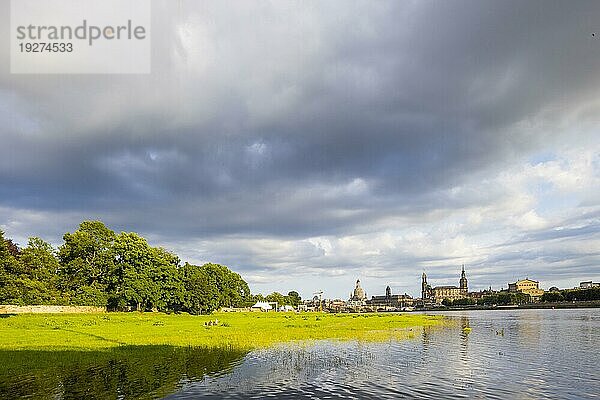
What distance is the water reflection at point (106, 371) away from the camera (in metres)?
34.5

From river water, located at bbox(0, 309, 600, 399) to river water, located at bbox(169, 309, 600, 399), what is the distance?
3.5 inches

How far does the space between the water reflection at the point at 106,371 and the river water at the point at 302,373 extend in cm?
8

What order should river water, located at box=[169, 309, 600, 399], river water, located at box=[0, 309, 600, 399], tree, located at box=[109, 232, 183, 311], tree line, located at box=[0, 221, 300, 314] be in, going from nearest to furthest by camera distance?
river water, located at box=[0, 309, 600, 399] → river water, located at box=[169, 309, 600, 399] → tree line, located at box=[0, 221, 300, 314] → tree, located at box=[109, 232, 183, 311]

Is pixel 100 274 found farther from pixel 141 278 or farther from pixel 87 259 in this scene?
pixel 141 278

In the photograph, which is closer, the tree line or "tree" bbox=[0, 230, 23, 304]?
"tree" bbox=[0, 230, 23, 304]

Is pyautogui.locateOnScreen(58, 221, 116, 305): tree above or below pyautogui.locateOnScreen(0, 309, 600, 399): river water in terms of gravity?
above

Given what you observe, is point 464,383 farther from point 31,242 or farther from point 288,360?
point 31,242

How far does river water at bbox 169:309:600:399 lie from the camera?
1432 inches

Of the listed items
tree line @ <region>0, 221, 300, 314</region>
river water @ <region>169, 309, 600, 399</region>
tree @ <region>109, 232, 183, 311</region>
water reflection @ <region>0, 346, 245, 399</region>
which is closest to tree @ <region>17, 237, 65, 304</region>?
tree line @ <region>0, 221, 300, 314</region>

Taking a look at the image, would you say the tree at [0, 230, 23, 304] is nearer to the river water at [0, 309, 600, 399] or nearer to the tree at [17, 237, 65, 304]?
the tree at [17, 237, 65, 304]

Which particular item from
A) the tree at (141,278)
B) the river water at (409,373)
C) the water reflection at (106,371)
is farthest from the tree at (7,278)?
the river water at (409,373)

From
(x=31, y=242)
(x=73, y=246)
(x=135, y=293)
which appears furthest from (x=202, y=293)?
(x=31, y=242)

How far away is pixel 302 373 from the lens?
44062mm

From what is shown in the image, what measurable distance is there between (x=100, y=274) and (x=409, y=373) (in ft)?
355
